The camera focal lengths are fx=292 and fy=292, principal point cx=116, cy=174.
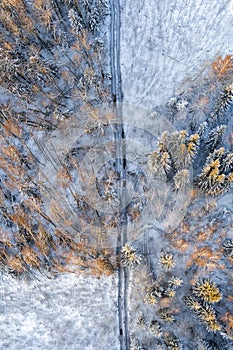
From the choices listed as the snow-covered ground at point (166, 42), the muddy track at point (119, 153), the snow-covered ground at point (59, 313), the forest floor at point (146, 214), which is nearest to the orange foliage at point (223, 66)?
the forest floor at point (146, 214)

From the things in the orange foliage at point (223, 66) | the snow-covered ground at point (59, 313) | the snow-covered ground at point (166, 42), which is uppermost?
the snow-covered ground at point (166, 42)

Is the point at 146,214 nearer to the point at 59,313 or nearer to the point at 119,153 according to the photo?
the point at 119,153

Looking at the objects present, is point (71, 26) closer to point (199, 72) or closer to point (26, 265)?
point (199, 72)

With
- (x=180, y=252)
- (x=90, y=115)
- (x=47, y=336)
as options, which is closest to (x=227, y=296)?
(x=180, y=252)

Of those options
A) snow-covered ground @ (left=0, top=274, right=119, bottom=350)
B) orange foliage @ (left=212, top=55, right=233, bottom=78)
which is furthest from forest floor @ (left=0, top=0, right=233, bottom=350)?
orange foliage @ (left=212, top=55, right=233, bottom=78)

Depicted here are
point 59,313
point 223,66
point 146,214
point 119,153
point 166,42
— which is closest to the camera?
point 59,313

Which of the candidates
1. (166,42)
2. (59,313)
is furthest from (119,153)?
(59,313)

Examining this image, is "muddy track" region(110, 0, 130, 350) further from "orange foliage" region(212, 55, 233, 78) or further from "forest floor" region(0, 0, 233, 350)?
"orange foliage" region(212, 55, 233, 78)

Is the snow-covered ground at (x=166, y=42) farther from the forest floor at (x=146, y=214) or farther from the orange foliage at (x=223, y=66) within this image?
the orange foliage at (x=223, y=66)
